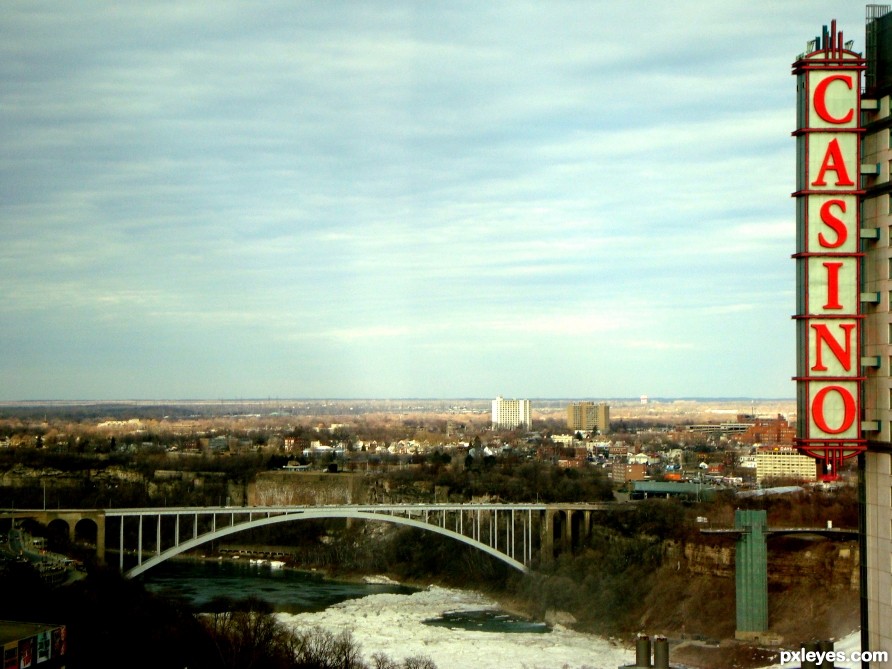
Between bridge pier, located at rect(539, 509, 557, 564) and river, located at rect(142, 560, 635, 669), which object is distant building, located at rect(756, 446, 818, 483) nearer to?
bridge pier, located at rect(539, 509, 557, 564)

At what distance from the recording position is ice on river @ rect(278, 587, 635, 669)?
35125mm

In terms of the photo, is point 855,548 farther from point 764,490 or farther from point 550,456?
point 550,456

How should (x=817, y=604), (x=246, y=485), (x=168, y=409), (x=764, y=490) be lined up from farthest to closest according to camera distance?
(x=168, y=409)
(x=246, y=485)
(x=764, y=490)
(x=817, y=604)

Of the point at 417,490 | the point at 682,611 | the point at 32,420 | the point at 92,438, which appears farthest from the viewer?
the point at 32,420

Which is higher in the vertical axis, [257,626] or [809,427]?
[809,427]

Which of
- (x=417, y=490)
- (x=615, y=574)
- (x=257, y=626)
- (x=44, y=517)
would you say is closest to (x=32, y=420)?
(x=417, y=490)

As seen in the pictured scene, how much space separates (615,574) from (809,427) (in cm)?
2739

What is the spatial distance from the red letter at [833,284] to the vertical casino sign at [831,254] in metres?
0.02

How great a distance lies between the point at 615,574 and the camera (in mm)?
45562

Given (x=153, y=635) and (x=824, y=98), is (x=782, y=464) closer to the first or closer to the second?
(x=153, y=635)

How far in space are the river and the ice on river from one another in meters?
0.03

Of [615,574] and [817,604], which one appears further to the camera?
[615,574]

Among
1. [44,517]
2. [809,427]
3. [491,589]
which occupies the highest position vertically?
[809,427]

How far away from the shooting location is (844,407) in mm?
19078
